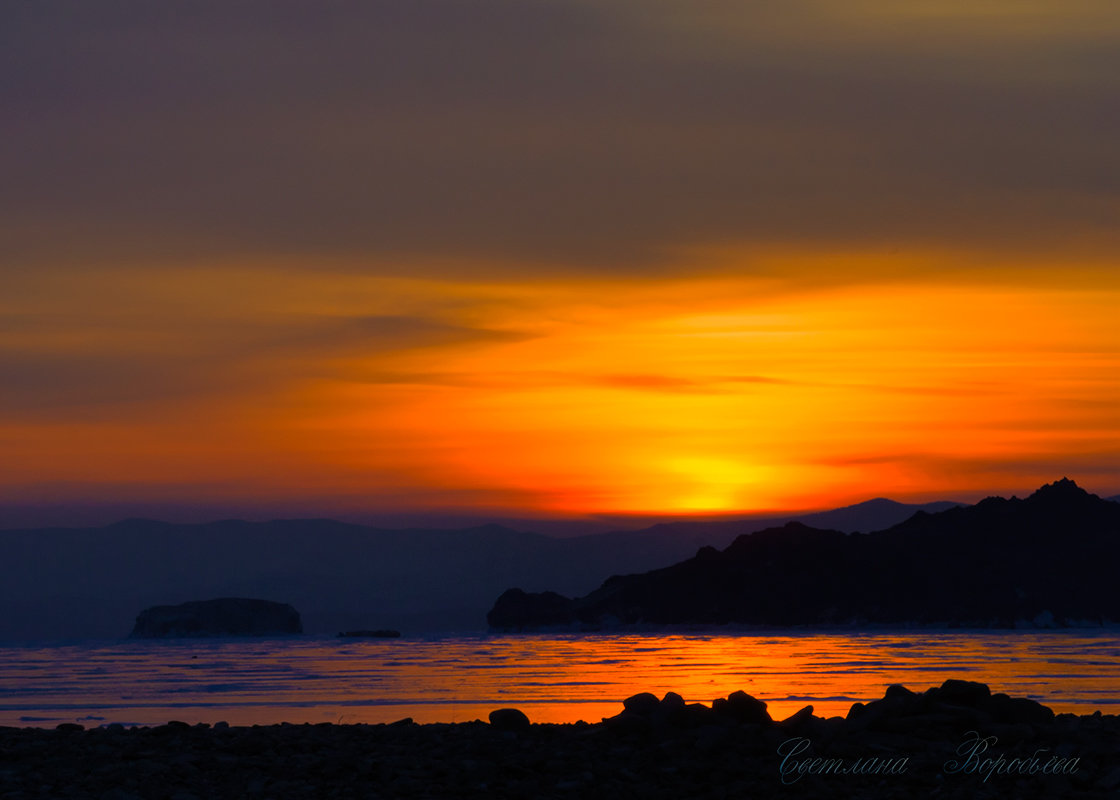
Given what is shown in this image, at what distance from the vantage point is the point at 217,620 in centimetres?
18125

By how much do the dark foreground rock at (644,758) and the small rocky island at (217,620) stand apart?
155 metres

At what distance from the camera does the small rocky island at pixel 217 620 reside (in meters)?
174

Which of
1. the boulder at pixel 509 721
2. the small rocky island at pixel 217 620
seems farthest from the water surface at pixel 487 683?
the small rocky island at pixel 217 620

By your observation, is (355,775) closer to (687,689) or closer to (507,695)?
(507,695)

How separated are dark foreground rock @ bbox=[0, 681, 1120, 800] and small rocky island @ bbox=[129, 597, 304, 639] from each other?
155112 millimetres

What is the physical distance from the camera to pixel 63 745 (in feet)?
63.5

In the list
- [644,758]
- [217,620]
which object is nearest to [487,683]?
[644,758]

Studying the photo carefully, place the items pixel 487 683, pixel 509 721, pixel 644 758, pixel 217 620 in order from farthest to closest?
pixel 217 620 < pixel 487 683 < pixel 509 721 < pixel 644 758

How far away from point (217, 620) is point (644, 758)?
6760 inches

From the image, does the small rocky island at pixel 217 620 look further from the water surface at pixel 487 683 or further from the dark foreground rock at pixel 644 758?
the dark foreground rock at pixel 644 758

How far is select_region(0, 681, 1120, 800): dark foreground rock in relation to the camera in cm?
1631

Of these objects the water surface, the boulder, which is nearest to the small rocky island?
the water surface

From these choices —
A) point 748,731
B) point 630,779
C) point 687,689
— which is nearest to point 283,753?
point 630,779

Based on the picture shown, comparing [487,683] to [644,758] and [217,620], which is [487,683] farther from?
[217,620]
